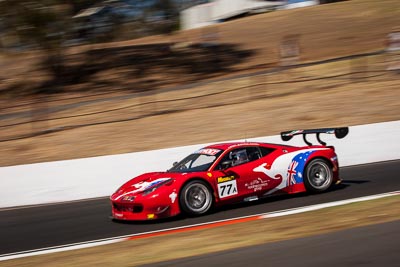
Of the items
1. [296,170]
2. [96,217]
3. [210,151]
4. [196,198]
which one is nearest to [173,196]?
[196,198]

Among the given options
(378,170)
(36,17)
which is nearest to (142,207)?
(378,170)

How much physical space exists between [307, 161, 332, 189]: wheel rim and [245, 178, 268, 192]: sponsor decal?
953 millimetres

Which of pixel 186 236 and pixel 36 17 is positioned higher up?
pixel 36 17

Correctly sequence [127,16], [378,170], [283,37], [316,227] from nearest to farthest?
[316,227] < [378,170] < [127,16] < [283,37]

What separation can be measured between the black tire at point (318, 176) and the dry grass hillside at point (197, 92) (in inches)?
267

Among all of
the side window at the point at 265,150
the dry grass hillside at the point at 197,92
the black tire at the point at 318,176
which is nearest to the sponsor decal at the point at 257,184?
the side window at the point at 265,150

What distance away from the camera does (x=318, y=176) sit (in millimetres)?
11211

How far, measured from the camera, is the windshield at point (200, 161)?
1038cm

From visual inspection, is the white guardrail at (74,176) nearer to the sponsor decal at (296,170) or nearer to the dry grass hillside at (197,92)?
the dry grass hillside at (197,92)

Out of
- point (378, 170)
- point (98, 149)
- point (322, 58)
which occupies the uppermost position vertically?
point (322, 58)

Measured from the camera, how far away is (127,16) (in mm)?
30047

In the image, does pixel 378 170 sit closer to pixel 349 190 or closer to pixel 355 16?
pixel 349 190

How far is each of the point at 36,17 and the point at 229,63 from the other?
35.5 ft

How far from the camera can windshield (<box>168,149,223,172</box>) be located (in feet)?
34.1
